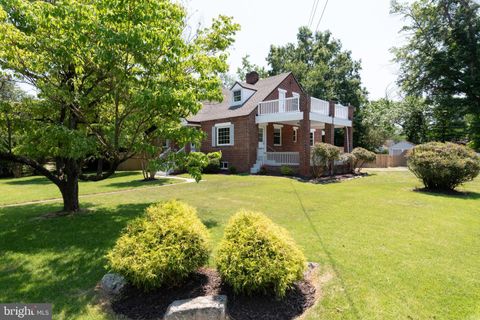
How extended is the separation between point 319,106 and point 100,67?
14800 millimetres

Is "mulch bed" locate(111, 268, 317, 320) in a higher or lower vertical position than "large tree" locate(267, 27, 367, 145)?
lower

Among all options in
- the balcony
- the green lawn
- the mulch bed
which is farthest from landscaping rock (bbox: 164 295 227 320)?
the balcony

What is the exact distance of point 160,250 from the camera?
324 centimetres

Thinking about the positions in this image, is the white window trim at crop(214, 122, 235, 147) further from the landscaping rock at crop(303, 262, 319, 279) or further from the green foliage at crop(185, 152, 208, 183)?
the landscaping rock at crop(303, 262, 319, 279)

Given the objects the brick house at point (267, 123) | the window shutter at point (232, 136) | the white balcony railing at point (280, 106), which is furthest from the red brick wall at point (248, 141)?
the white balcony railing at point (280, 106)

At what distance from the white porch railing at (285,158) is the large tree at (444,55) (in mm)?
18876

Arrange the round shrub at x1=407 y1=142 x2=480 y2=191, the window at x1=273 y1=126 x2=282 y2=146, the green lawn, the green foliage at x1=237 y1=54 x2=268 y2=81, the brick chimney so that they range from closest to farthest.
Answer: the green lawn < the round shrub at x1=407 y1=142 x2=480 y2=191 < the window at x1=273 y1=126 x2=282 y2=146 < the brick chimney < the green foliage at x1=237 y1=54 x2=268 y2=81

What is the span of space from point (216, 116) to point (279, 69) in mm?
20509

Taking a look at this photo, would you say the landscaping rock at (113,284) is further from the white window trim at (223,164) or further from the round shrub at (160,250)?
the white window trim at (223,164)

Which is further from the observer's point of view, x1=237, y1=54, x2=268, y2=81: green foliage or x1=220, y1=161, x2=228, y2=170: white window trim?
x1=237, y1=54, x2=268, y2=81: green foliage

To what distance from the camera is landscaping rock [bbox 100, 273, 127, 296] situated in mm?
3559

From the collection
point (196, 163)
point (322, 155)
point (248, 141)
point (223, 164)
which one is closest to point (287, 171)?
point (322, 155)

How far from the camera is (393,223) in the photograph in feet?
21.4

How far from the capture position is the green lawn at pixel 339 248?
3.27 meters
